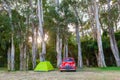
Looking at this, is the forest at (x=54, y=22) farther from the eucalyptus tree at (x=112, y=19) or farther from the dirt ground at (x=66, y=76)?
the dirt ground at (x=66, y=76)

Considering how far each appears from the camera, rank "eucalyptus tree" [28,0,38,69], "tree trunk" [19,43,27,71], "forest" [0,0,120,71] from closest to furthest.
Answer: "forest" [0,0,120,71] → "eucalyptus tree" [28,0,38,69] → "tree trunk" [19,43,27,71]

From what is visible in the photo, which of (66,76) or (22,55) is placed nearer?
(66,76)

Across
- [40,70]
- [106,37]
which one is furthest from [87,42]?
[40,70]

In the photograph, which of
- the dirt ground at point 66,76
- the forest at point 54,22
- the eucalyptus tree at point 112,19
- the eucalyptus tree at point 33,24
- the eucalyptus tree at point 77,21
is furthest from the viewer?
the eucalyptus tree at point 33,24

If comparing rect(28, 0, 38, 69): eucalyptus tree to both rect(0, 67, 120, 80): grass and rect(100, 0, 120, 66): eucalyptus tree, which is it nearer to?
rect(100, 0, 120, 66): eucalyptus tree

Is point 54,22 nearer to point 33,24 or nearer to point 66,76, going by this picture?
point 33,24

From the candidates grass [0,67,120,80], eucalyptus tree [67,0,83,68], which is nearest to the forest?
eucalyptus tree [67,0,83,68]

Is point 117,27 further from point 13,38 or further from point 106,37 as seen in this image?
point 13,38

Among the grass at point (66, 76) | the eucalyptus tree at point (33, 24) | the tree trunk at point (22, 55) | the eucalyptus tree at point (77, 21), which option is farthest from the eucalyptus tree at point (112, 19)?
the grass at point (66, 76)

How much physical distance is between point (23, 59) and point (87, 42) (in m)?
9.06

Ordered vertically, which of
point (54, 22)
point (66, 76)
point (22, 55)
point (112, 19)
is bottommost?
point (66, 76)

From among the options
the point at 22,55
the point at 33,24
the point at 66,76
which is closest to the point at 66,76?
the point at 66,76

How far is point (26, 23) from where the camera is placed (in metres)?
29.2

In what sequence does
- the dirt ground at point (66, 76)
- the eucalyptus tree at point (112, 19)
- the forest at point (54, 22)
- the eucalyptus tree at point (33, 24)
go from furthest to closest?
1. the eucalyptus tree at point (33, 24)
2. the eucalyptus tree at point (112, 19)
3. the forest at point (54, 22)
4. the dirt ground at point (66, 76)
